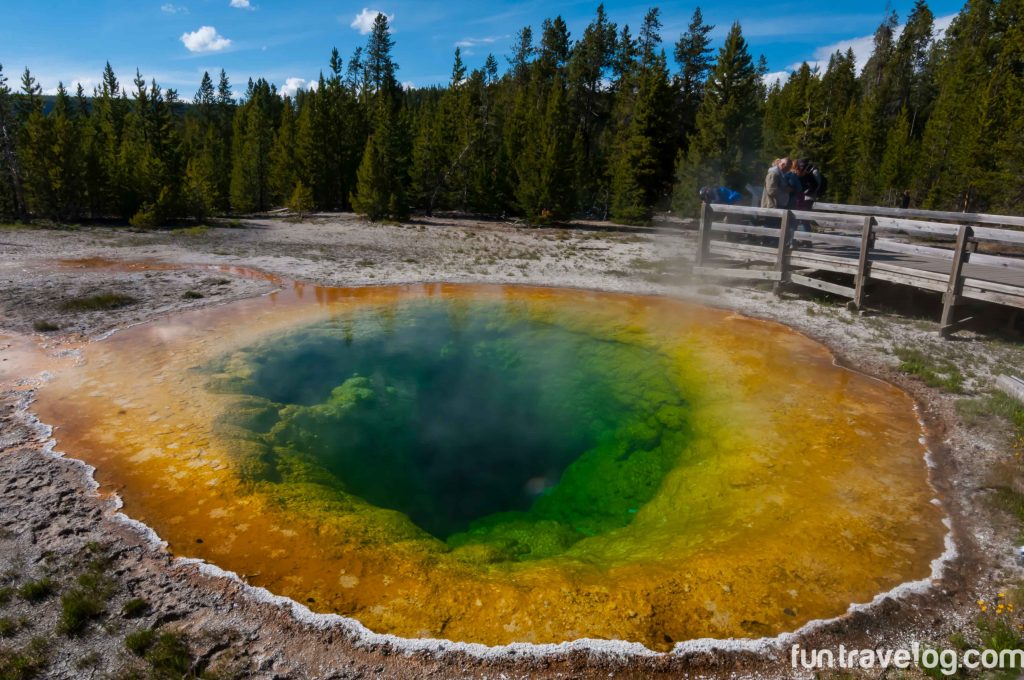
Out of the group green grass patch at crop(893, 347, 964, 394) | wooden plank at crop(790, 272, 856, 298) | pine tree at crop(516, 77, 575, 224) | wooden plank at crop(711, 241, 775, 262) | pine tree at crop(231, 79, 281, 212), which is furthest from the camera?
pine tree at crop(231, 79, 281, 212)

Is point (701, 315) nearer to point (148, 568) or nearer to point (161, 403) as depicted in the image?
point (161, 403)

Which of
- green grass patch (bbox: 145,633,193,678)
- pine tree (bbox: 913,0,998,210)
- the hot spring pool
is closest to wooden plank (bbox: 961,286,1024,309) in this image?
the hot spring pool

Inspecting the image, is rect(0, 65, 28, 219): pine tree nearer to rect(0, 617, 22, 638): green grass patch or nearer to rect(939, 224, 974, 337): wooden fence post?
rect(0, 617, 22, 638): green grass patch

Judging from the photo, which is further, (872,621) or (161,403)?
(161,403)

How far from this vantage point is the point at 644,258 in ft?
66.6

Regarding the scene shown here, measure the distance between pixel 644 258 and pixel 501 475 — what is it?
45.7 ft

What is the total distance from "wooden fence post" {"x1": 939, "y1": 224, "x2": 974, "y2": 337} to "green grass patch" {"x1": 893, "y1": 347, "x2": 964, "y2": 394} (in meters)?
1.21

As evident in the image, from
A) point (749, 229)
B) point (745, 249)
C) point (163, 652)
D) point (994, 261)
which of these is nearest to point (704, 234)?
point (745, 249)

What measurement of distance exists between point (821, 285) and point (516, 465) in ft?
28.7

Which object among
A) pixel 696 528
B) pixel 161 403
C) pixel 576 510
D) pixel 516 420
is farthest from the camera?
pixel 516 420

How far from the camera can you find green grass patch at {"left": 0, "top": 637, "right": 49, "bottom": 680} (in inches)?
141

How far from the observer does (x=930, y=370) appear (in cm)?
879

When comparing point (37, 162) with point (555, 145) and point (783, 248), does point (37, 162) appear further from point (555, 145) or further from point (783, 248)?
point (783, 248)

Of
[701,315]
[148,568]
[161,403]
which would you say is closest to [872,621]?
[148,568]
